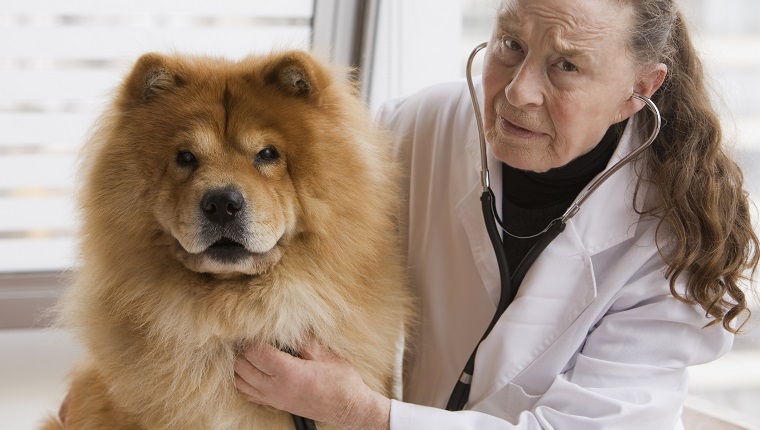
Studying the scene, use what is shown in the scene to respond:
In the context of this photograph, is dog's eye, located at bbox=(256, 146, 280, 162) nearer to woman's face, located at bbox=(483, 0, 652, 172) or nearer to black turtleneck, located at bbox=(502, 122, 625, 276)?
woman's face, located at bbox=(483, 0, 652, 172)

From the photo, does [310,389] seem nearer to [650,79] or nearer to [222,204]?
[222,204]

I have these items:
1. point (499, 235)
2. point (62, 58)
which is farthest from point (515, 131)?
point (62, 58)

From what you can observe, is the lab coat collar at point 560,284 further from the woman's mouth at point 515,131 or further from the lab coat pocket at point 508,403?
the woman's mouth at point 515,131

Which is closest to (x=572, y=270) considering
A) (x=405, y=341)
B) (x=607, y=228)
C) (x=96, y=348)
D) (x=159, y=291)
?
(x=607, y=228)

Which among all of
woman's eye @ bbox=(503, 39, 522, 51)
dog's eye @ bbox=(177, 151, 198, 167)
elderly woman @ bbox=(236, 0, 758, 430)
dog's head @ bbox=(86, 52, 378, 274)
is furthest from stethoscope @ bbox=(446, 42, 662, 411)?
dog's eye @ bbox=(177, 151, 198, 167)

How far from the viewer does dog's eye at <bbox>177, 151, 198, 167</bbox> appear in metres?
1.46

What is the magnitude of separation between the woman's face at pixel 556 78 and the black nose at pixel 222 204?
0.57 m

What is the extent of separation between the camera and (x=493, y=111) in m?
1.69

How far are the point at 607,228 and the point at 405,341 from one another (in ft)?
1.71

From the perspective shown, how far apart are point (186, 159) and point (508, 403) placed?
0.85m

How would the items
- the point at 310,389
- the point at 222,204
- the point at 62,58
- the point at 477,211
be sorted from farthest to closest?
the point at 62,58
the point at 477,211
the point at 310,389
the point at 222,204

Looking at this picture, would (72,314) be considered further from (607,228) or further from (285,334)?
(607,228)

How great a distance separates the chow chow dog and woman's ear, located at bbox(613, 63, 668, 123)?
542 millimetres

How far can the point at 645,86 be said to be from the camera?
63.6 inches
